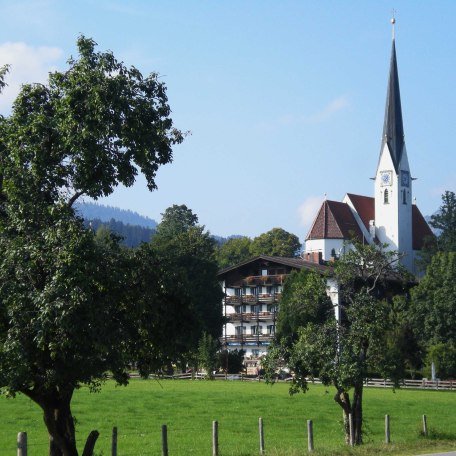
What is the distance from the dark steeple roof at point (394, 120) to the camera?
126250 mm

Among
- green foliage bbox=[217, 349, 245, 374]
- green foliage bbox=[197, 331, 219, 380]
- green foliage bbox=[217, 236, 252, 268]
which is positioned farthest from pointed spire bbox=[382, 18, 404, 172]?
green foliage bbox=[197, 331, 219, 380]

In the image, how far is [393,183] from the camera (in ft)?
427

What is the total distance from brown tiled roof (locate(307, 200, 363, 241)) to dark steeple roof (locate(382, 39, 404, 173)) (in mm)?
10391

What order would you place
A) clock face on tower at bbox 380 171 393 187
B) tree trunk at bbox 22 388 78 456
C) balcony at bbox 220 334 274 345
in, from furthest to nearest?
clock face on tower at bbox 380 171 393 187 < balcony at bbox 220 334 274 345 < tree trunk at bbox 22 388 78 456

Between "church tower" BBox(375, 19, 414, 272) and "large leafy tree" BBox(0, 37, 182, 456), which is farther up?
"church tower" BBox(375, 19, 414, 272)

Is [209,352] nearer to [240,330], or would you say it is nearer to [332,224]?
[240,330]

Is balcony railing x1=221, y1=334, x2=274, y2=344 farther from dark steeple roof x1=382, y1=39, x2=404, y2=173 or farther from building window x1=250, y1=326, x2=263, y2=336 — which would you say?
dark steeple roof x1=382, y1=39, x2=404, y2=173

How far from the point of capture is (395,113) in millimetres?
127188

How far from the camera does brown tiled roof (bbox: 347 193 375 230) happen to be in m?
131

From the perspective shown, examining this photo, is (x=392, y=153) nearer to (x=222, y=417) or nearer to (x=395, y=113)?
(x=395, y=113)

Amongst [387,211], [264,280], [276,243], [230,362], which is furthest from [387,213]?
[230,362]

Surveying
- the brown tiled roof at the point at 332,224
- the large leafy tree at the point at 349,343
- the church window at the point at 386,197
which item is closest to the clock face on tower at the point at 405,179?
the church window at the point at 386,197

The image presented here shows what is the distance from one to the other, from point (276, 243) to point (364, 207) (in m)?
13.9

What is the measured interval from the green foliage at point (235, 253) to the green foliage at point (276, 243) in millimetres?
1781
